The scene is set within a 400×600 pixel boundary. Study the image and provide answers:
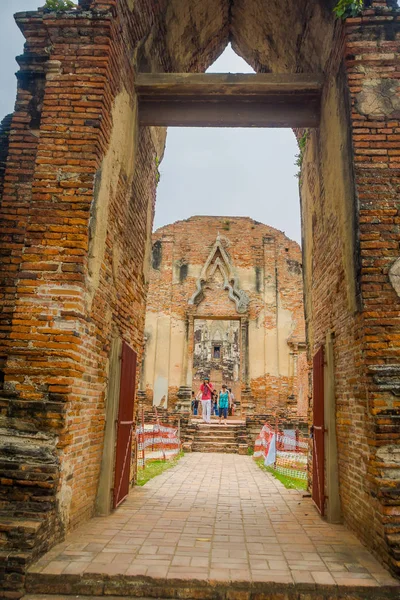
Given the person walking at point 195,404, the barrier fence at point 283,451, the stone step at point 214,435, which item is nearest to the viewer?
the barrier fence at point 283,451

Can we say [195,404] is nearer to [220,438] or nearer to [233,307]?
[233,307]

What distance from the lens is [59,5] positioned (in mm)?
5625

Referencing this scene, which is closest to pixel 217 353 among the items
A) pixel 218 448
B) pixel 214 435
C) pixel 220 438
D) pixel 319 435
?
pixel 214 435

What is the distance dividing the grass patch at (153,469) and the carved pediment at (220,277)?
7.39 metres

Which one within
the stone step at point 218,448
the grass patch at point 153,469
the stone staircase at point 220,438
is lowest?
the grass patch at point 153,469

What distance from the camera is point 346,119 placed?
17.3 ft

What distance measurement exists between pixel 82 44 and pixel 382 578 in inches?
240

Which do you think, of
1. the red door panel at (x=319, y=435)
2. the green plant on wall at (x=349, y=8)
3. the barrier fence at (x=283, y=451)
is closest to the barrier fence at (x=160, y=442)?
the barrier fence at (x=283, y=451)

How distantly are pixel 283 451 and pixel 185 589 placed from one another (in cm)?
871

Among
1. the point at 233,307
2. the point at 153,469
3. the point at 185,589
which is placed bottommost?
the point at 185,589

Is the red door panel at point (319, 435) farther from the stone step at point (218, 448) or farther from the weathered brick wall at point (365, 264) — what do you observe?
the stone step at point (218, 448)

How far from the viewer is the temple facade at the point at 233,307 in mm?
16906

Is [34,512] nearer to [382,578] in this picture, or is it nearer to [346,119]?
[382,578]

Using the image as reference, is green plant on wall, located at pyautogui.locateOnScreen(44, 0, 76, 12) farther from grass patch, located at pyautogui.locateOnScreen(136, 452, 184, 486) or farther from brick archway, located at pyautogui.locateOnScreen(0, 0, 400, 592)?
grass patch, located at pyautogui.locateOnScreen(136, 452, 184, 486)
